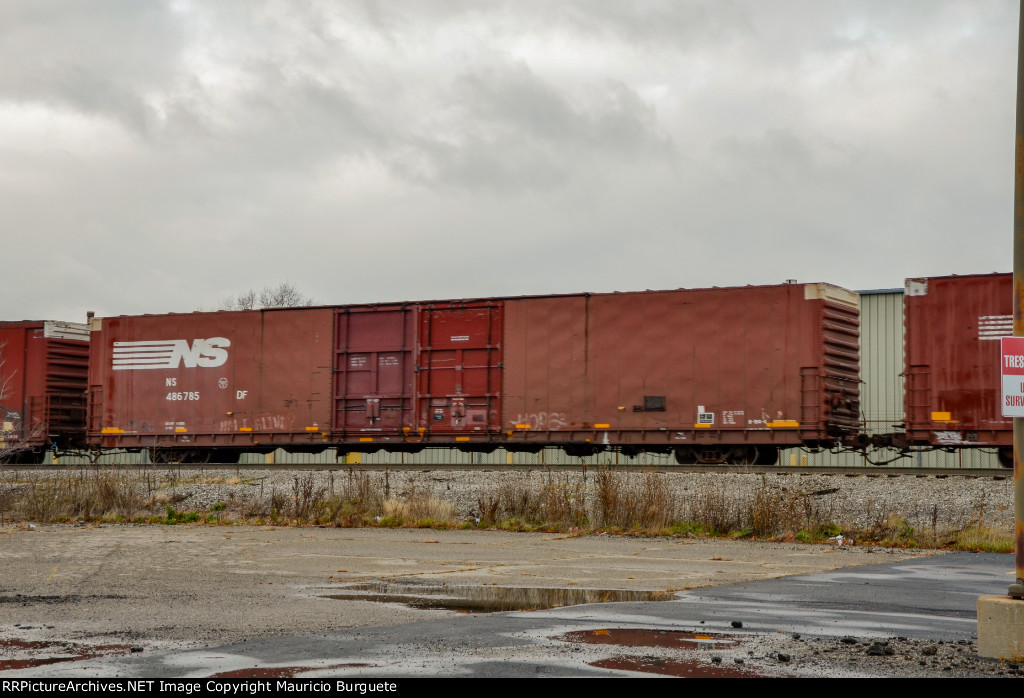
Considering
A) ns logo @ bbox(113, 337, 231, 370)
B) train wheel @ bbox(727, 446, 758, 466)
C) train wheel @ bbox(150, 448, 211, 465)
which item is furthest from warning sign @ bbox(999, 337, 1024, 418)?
train wheel @ bbox(150, 448, 211, 465)

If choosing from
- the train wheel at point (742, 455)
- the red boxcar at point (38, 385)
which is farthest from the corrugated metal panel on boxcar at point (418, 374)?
the red boxcar at point (38, 385)

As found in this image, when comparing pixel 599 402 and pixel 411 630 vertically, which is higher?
pixel 599 402

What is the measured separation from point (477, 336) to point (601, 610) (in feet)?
52.9

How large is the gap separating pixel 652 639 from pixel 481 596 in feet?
8.08

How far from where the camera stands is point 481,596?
843 cm

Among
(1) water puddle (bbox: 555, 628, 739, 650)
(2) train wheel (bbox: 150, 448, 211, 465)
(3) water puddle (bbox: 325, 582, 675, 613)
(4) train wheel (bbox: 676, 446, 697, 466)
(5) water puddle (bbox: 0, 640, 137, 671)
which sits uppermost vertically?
(4) train wheel (bbox: 676, 446, 697, 466)

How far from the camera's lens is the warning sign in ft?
19.6

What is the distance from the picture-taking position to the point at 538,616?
7152 mm

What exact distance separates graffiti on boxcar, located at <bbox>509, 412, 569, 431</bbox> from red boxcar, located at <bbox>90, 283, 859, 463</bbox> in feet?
0.11

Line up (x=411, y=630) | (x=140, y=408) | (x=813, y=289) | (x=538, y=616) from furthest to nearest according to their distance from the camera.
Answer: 1. (x=140, y=408)
2. (x=813, y=289)
3. (x=538, y=616)
4. (x=411, y=630)

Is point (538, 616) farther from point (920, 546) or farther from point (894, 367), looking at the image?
point (894, 367)

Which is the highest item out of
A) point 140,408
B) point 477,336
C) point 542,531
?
point 477,336

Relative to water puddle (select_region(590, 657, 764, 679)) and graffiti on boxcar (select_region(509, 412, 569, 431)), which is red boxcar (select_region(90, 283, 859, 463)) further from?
water puddle (select_region(590, 657, 764, 679))
